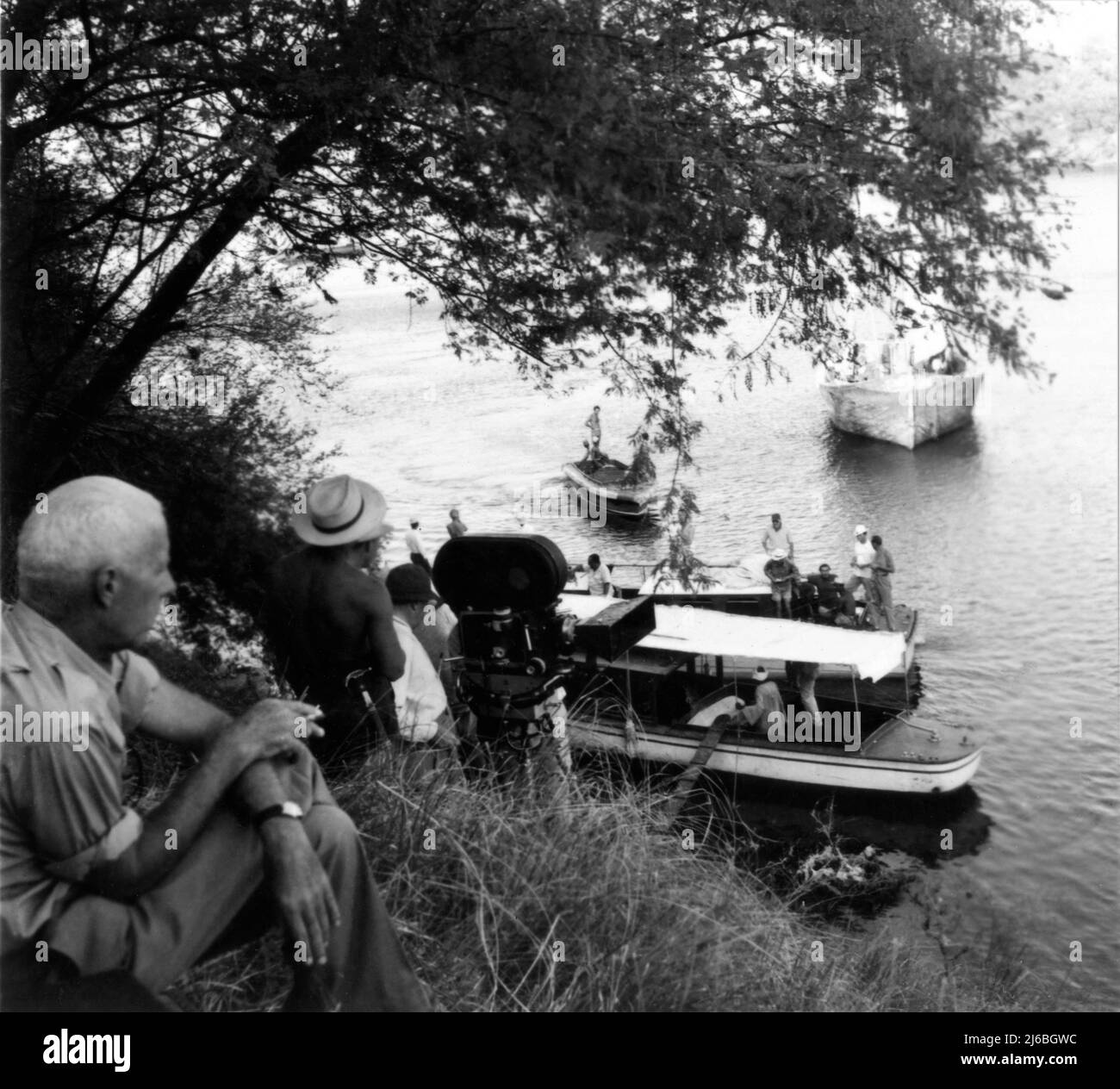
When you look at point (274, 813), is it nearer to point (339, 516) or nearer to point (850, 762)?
point (339, 516)

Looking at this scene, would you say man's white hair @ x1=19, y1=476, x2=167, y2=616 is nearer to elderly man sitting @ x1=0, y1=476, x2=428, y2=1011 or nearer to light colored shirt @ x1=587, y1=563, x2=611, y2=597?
elderly man sitting @ x1=0, y1=476, x2=428, y2=1011

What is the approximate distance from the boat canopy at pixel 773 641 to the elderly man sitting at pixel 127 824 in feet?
45.6

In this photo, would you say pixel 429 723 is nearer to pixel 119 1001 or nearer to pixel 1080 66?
pixel 119 1001

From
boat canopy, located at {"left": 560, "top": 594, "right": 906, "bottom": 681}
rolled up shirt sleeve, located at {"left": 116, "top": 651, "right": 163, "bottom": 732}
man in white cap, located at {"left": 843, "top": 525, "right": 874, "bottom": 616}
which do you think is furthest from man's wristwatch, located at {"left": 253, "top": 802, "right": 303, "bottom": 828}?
man in white cap, located at {"left": 843, "top": 525, "right": 874, "bottom": 616}

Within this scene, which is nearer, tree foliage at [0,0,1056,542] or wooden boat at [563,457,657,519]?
tree foliage at [0,0,1056,542]

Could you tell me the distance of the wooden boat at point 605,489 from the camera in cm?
3036

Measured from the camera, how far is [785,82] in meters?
6.64

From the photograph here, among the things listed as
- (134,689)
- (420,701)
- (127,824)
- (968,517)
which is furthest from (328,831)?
(968,517)

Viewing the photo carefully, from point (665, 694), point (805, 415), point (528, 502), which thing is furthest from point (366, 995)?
point (805, 415)

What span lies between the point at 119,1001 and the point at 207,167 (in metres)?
5.16

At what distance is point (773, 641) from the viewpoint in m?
16.9

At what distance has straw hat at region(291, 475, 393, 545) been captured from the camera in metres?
4.58

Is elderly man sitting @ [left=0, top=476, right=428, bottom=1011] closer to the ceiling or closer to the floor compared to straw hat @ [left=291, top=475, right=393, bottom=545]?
closer to the floor

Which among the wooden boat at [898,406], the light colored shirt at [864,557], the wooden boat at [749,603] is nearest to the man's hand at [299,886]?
the wooden boat at [749,603]
